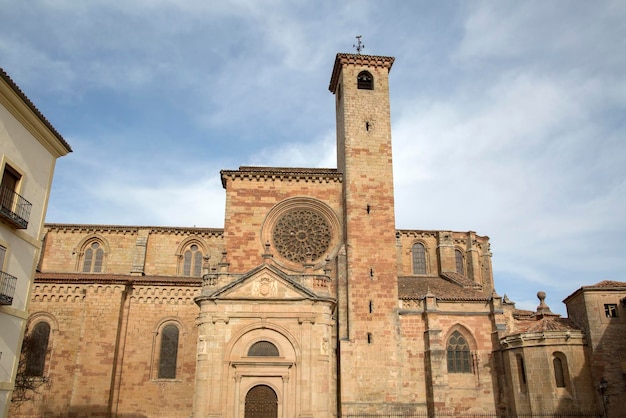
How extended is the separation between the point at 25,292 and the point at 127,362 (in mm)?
11901

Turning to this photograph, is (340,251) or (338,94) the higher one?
(338,94)

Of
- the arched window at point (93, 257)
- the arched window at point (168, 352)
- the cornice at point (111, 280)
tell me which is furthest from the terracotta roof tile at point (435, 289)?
the arched window at point (93, 257)

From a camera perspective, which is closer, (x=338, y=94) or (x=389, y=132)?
(x=389, y=132)

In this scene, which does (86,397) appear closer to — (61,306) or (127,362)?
(127,362)

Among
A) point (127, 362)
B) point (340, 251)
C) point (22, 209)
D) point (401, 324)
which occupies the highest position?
point (340, 251)

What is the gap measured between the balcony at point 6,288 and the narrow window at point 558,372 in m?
22.0

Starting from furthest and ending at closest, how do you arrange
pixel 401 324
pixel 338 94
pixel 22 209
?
pixel 338 94 < pixel 401 324 < pixel 22 209

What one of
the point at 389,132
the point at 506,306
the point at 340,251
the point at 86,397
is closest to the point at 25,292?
the point at 86,397

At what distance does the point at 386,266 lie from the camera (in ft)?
89.8

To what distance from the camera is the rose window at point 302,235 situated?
1125 inches

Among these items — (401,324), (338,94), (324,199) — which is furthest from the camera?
(338,94)

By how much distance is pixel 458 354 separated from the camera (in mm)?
27188

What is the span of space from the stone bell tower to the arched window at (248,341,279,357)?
4.37 meters

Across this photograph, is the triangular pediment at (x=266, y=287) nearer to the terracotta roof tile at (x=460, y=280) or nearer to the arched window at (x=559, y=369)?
the arched window at (x=559, y=369)
